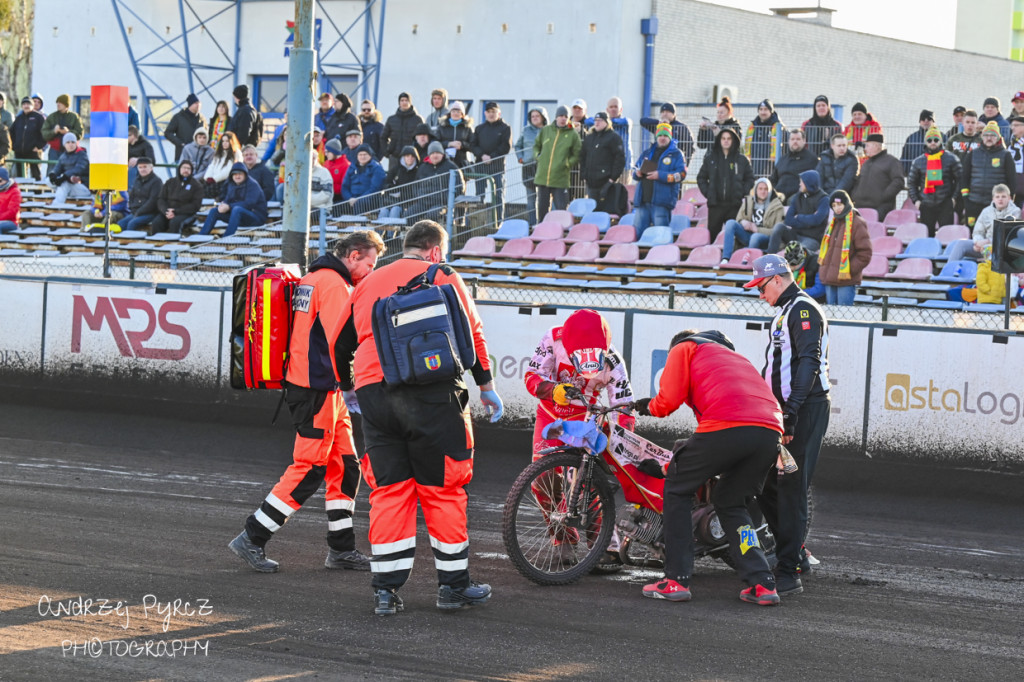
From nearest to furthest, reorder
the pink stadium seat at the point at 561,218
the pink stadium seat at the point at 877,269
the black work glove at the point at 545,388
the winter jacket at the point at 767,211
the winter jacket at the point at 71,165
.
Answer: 1. the black work glove at the point at 545,388
2. the pink stadium seat at the point at 877,269
3. the winter jacket at the point at 767,211
4. the pink stadium seat at the point at 561,218
5. the winter jacket at the point at 71,165

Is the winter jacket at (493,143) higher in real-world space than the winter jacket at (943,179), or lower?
higher

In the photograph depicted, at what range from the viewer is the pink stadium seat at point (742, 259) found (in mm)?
17562

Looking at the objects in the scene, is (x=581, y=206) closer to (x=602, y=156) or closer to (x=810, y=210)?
(x=602, y=156)

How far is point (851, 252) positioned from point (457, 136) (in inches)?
313

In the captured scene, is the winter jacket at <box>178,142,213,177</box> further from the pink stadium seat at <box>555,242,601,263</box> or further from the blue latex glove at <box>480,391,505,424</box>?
the blue latex glove at <box>480,391,505,424</box>

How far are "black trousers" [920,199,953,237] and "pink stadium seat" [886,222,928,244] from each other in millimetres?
205

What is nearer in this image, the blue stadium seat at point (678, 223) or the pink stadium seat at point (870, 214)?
the pink stadium seat at point (870, 214)

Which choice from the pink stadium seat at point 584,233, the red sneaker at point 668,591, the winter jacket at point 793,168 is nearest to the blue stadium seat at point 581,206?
the pink stadium seat at point 584,233

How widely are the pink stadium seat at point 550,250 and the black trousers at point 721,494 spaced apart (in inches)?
477

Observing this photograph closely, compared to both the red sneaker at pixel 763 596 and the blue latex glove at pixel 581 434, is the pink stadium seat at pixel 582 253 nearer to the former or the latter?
the blue latex glove at pixel 581 434

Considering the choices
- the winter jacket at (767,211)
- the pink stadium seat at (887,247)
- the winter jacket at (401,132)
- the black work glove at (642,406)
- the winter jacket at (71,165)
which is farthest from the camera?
the winter jacket at (71,165)

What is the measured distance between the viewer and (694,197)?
21.1m

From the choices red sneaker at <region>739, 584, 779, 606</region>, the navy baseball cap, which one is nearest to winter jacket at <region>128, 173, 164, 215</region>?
the navy baseball cap

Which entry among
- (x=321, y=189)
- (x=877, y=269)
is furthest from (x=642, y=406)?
(x=321, y=189)
